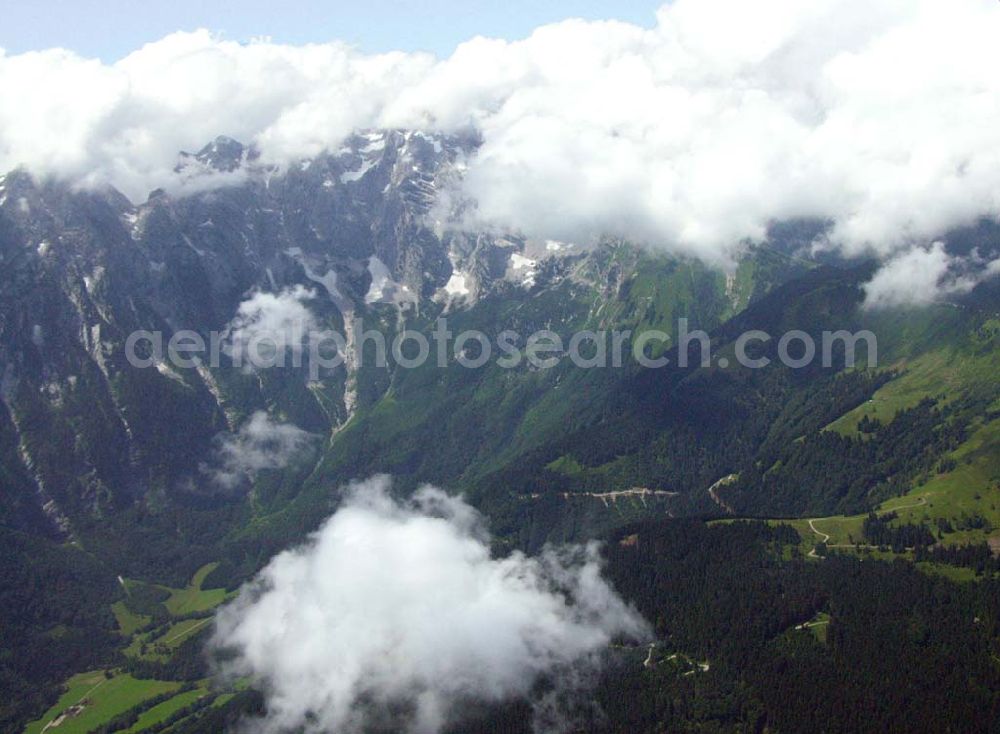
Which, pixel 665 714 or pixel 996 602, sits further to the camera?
pixel 996 602

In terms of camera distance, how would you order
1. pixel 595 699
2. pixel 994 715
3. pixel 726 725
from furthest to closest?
pixel 595 699, pixel 726 725, pixel 994 715

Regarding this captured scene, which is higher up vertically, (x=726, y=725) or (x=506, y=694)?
(x=506, y=694)

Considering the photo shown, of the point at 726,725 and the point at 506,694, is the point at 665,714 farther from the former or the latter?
the point at 506,694

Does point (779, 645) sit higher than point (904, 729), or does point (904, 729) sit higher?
point (779, 645)

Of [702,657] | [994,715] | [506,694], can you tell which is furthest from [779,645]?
[506,694]

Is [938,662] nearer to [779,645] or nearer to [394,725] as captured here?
[779,645]

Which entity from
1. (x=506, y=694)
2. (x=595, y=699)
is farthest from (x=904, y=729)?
(x=506, y=694)

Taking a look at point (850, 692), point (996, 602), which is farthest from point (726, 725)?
point (996, 602)

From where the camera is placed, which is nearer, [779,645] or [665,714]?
[665,714]

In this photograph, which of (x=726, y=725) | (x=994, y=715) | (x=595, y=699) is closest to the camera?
(x=994, y=715)
